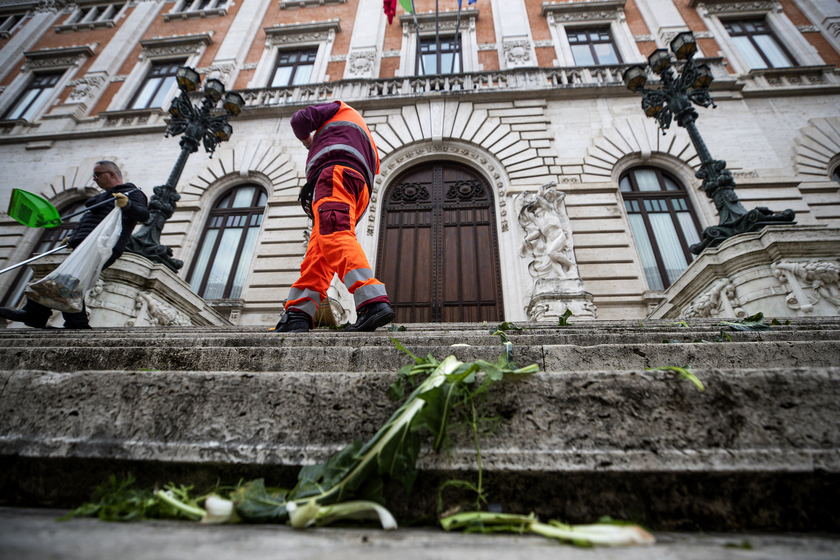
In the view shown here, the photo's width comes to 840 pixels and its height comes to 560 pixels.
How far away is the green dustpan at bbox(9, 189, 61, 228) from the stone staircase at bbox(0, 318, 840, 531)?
4586 mm

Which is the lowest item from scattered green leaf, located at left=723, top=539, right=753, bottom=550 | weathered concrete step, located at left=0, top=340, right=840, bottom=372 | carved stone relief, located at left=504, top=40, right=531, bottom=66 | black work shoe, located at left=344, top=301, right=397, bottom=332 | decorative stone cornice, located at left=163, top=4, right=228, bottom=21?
scattered green leaf, located at left=723, top=539, right=753, bottom=550

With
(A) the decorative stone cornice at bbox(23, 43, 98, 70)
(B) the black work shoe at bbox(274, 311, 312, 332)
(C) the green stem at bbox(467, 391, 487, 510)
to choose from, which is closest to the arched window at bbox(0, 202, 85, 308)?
(A) the decorative stone cornice at bbox(23, 43, 98, 70)

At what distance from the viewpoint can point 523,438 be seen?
1.21 m

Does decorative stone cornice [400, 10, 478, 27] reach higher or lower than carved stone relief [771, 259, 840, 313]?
higher

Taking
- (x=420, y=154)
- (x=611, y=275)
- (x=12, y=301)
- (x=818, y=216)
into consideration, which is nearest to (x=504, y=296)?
(x=611, y=275)

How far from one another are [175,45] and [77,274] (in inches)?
573

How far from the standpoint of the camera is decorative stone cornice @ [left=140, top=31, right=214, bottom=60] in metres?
13.5

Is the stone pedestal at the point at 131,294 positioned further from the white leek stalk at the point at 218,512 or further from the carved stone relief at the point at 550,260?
the carved stone relief at the point at 550,260

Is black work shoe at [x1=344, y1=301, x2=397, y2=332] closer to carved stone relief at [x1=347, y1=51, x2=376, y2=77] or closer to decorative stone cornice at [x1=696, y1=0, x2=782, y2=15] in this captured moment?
carved stone relief at [x1=347, y1=51, x2=376, y2=77]

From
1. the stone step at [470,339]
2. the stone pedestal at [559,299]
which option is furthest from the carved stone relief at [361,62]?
the stone step at [470,339]

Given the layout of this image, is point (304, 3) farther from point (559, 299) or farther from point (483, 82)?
point (559, 299)

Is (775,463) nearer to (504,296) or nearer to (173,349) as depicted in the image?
(173,349)

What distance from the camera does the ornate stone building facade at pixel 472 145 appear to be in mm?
7977

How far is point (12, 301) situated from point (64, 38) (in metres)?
12.7
